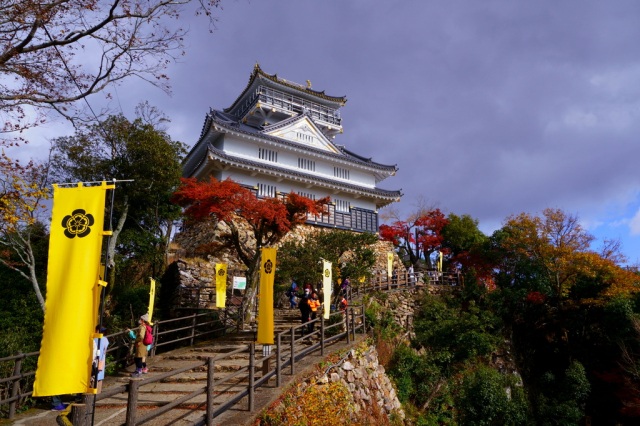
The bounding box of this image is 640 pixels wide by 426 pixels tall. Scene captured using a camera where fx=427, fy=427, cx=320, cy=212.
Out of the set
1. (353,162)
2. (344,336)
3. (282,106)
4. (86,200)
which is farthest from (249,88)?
(86,200)

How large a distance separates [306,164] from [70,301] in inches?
939

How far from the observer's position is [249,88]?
113ft

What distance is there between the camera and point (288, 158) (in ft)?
90.9

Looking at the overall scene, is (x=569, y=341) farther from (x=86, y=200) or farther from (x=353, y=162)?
(x=86, y=200)

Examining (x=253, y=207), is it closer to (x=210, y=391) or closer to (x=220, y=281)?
(x=220, y=281)

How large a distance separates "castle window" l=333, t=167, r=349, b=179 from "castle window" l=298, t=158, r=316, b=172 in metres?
1.65

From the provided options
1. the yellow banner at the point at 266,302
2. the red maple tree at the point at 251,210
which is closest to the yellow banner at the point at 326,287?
the yellow banner at the point at 266,302

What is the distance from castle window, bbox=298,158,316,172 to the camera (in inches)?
1104

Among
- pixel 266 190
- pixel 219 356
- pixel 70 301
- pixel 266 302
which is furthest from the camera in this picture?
pixel 266 190

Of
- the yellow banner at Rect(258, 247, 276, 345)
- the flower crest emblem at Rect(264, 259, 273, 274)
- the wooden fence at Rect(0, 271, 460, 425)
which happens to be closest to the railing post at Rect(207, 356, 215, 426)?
the wooden fence at Rect(0, 271, 460, 425)

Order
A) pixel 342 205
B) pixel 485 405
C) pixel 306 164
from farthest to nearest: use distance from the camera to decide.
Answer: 1. pixel 342 205
2. pixel 306 164
3. pixel 485 405

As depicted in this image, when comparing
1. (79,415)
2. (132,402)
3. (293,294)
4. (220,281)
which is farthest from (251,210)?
(79,415)

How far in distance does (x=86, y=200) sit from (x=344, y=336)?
9.62 metres

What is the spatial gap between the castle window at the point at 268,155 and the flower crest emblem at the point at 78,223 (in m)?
21.7
